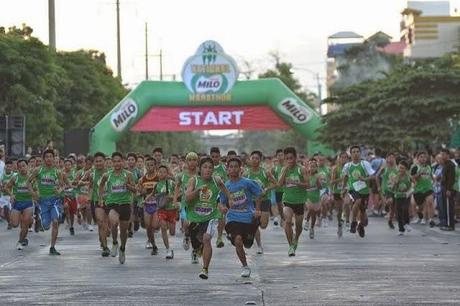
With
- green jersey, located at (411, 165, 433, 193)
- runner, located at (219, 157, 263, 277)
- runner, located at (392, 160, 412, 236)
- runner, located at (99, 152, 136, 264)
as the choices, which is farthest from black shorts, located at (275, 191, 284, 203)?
runner, located at (219, 157, 263, 277)

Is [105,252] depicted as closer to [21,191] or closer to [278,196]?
[21,191]

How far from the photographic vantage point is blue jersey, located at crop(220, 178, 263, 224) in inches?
606

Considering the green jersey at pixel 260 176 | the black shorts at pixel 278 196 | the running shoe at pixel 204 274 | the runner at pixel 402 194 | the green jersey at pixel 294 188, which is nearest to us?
the running shoe at pixel 204 274

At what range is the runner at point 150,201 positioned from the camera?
19.5 metres

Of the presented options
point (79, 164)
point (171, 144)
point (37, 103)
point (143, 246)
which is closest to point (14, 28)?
point (37, 103)

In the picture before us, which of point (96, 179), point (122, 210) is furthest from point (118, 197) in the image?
point (96, 179)

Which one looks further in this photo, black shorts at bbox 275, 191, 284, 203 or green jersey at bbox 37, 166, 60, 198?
black shorts at bbox 275, 191, 284, 203

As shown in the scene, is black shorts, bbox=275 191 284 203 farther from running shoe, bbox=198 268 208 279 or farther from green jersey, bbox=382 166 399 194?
running shoe, bbox=198 268 208 279

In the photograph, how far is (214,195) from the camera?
15258 mm

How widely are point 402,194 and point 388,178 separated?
2.66 meters

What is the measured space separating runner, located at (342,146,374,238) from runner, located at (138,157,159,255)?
15.5 feet

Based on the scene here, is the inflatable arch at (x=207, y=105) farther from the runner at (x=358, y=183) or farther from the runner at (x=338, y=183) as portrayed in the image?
the runner at (x=358, y=183)

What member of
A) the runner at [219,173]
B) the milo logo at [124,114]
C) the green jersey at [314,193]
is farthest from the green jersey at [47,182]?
the milo logo at [124,114]

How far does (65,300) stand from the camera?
41.4 ft
